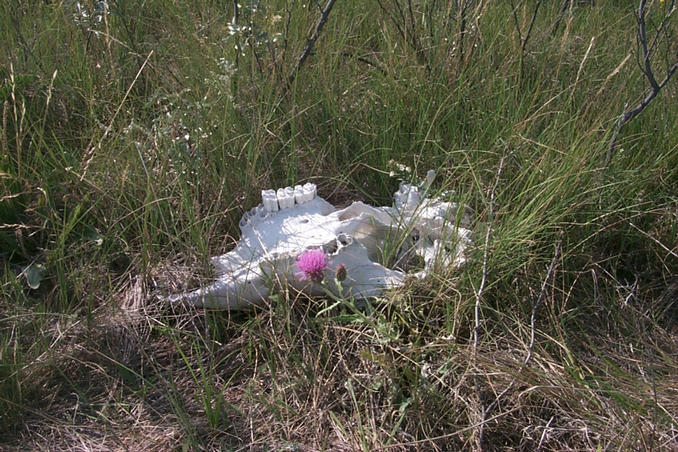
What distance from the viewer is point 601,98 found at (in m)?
2.46

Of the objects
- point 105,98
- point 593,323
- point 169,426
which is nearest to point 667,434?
point 593,323

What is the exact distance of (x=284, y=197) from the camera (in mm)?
2049

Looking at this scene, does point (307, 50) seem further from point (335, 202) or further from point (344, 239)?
point (344, 239)

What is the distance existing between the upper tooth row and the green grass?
4.7 inches

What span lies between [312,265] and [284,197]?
0.37m

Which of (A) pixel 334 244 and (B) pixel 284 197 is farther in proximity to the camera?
(B) pixel 284 197

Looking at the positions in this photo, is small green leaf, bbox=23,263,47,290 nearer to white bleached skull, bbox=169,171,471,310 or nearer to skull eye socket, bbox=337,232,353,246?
white bleached skull, bbox=169,171,471,310

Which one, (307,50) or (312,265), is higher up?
(307,50)

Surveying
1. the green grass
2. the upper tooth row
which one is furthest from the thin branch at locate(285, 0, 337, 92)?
the upper tooth row

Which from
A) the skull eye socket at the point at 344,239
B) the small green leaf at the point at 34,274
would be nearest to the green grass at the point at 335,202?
the small green leaf at the point at 34,274

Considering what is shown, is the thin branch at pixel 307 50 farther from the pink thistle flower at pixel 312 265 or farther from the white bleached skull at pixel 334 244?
the pink thistle flower at pixel 312 265

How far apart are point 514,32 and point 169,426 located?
207 cm

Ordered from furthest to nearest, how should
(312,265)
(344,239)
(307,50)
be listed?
(307,50) → (344,239) → (312,265)

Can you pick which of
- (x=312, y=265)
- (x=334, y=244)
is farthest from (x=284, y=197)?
(x=312, y=265)
